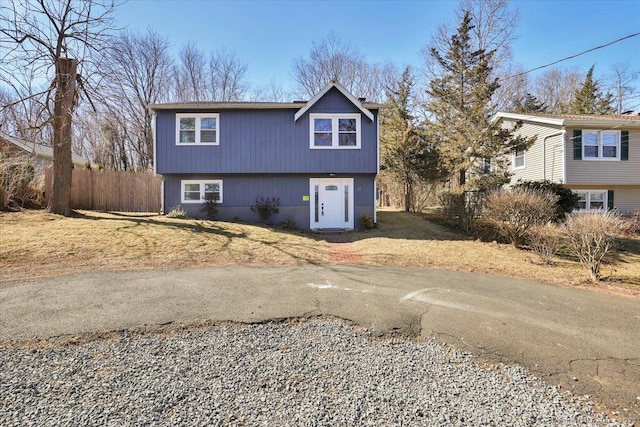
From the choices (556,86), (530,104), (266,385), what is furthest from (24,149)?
(556,86)

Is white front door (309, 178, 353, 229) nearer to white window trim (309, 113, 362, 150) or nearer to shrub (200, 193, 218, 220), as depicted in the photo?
white window trim (309, 113, 362, 150)

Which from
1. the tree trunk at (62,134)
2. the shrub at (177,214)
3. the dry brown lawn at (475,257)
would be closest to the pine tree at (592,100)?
the dry brown lawn at (475,257)

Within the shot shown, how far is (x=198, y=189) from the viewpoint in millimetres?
15812

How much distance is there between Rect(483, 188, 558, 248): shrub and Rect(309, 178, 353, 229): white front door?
6.15 meters

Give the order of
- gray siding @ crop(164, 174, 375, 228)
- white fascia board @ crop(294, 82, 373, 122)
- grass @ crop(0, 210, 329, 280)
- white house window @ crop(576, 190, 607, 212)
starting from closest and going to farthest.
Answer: grass @ crop(0, 210, 329, 280) → white fascia board @ crop(294, 82, 373, 122) → gray siding @ crop(164, 174, 375, 228) → white house window @ crop(576, 190, 607, 212)

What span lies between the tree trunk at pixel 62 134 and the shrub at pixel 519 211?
1624cm

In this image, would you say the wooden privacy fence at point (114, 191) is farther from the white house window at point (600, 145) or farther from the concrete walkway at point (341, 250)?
the white house window at point (600, 145)

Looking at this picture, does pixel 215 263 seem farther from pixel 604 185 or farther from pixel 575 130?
pixel 604 185

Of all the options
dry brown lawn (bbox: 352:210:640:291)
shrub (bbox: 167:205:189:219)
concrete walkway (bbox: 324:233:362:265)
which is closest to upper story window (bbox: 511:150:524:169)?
dry brown lawn (bbox: 352:210:640:291)

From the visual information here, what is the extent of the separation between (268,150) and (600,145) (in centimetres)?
1717

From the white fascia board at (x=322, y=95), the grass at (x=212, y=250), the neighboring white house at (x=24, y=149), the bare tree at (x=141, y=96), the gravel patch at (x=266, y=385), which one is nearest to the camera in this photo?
the gravel patch at (x=266, y=385)

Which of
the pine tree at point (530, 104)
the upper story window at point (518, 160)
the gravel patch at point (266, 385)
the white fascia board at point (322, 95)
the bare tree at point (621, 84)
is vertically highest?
the bare tree at point (621, 84)

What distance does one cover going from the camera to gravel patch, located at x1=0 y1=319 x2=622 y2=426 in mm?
2613

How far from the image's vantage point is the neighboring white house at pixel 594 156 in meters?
16.5
